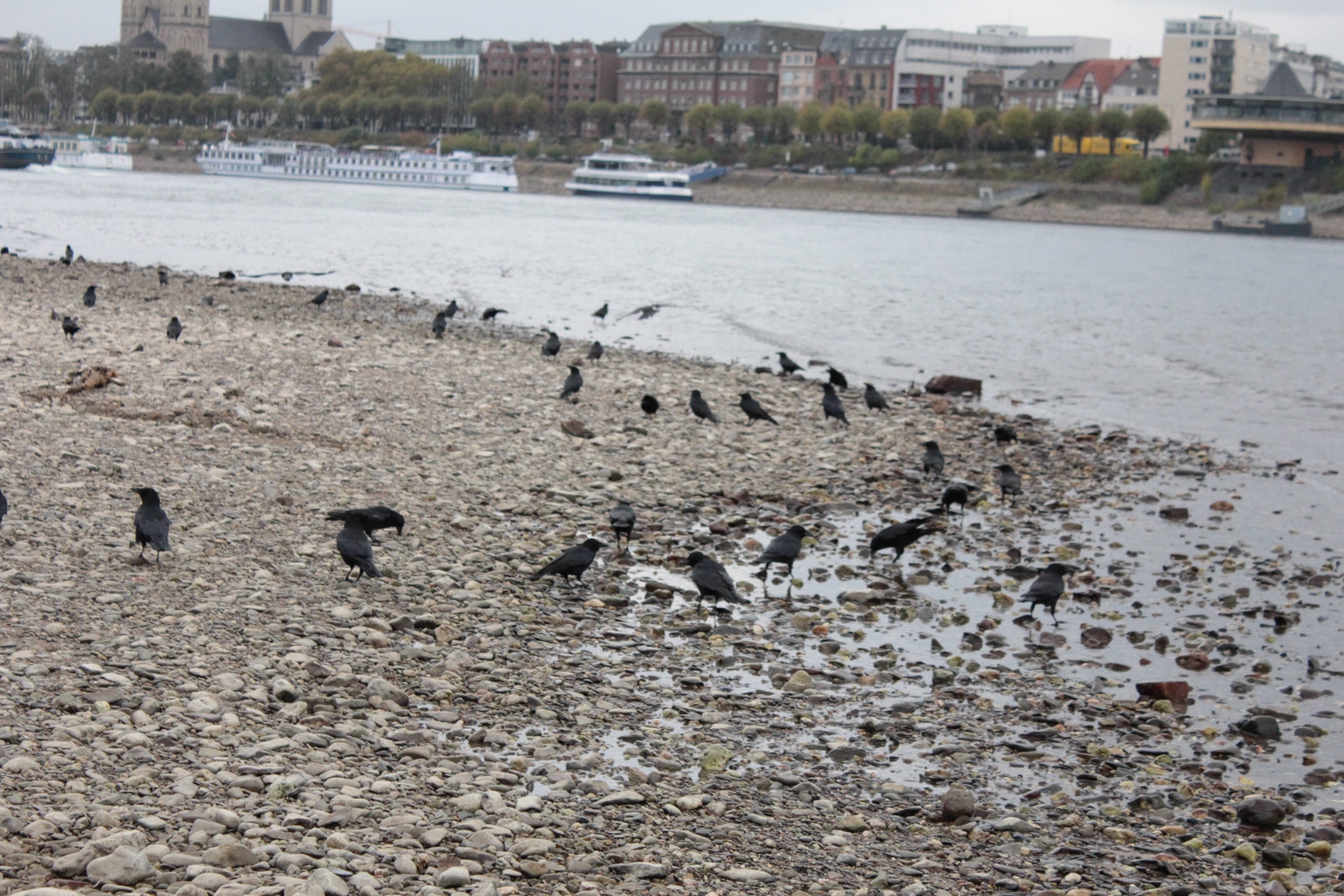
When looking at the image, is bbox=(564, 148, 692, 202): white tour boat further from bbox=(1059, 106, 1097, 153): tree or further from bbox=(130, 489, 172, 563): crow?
bbox=(130, 489, 172, 563): crow

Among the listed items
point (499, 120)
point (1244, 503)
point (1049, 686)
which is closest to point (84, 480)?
point (1049, 686)

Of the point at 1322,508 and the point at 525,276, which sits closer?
the point at 1322,508

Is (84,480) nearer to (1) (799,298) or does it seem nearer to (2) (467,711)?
(2) (467,711)

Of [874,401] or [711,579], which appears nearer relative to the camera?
[711,579]

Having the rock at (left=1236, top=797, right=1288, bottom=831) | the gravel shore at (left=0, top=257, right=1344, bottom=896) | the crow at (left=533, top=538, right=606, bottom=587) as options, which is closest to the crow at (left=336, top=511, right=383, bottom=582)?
the gravel shore at (left=0, top=257, right=1344, bottom=896)

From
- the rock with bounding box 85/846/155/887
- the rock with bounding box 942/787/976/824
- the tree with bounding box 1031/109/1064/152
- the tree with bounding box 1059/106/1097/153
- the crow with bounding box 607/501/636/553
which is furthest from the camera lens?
the tree with bounding box 1031/109/1064/152

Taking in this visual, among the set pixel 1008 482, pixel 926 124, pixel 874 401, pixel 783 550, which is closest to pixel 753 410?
pixel 874 401

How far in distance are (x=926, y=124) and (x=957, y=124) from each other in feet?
10.9

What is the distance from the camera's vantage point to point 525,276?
41.8m

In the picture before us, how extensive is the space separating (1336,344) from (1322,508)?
2209cm

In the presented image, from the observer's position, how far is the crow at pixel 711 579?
8.83 meters

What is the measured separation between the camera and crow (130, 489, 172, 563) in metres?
8.12

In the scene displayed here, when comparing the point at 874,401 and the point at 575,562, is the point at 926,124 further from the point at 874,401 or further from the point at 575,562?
the point at 575,562

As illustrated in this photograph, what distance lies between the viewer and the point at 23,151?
107m
